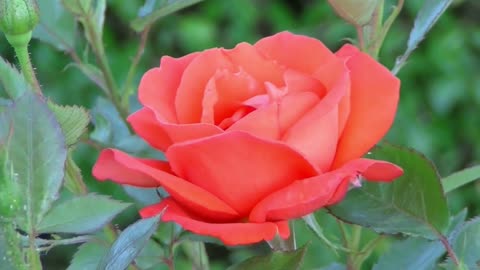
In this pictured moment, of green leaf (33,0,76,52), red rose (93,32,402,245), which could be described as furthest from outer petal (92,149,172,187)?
green leaf (33,0,76,52)

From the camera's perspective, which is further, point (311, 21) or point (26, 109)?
point (311, 21)

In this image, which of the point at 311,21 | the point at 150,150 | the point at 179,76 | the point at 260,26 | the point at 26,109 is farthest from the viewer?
the point at 260,26

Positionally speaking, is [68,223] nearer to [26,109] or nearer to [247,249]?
[26,109]

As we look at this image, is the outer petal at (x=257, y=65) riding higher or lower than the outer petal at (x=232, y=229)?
higher

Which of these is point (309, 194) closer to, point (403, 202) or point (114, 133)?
point (403, 202)

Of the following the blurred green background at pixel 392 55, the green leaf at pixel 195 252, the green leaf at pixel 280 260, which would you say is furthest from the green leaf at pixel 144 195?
the blurred green background at pixel 392 55

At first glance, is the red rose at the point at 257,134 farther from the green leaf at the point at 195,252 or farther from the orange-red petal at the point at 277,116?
the green leaf at the point at 195,252

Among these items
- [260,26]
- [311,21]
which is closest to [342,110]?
[311,21]

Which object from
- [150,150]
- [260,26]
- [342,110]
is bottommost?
[260,26]
